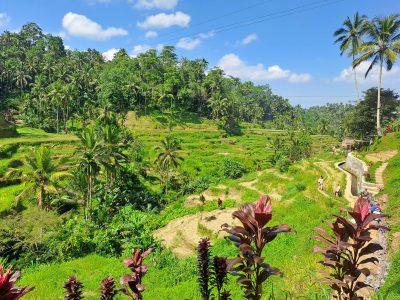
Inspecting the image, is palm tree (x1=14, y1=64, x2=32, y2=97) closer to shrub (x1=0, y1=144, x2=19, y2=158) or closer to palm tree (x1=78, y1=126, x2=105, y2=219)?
shrub (x1=0, y1=144, x2=19, y2=158)

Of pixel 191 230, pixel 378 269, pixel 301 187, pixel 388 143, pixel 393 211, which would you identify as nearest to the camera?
pixel 378 269

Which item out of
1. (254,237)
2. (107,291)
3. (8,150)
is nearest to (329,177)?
(254,237)

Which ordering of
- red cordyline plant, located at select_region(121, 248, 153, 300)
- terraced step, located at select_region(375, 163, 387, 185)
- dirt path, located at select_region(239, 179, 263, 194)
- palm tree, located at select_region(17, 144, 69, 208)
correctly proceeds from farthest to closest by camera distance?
dirt path, located at select_region(239, 179, 263, 194), palm tree, located at select_region(17, 144, 69, 208), terraced step, located at select_region(375, 163, 387, 185), red cordyline plant, located at select_region(121, 248, 153, 300)

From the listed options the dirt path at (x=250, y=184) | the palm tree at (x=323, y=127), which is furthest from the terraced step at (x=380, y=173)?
the palm tree at (x=323, y=127)

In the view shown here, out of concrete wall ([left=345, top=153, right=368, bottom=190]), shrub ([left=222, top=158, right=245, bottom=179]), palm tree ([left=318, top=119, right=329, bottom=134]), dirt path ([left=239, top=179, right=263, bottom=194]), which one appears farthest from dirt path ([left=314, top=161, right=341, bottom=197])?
palm tree ([left=318, top=119, right=329, bottom=134])

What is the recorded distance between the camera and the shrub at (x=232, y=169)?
152ft

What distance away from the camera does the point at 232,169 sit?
155 ft

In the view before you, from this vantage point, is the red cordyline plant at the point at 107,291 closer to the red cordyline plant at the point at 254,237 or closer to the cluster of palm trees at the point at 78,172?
the red cordyline plant at the point at 254,237

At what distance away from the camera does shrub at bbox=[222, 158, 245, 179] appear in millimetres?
46312

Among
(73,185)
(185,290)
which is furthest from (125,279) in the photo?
(73,185)

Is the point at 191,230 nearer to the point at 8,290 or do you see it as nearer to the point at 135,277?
the point at 135,277

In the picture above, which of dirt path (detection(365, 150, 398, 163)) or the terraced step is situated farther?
dirt path (detection(365, 150, 398, 163))

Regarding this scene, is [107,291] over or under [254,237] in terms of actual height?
under

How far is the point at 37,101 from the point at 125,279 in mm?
79446
